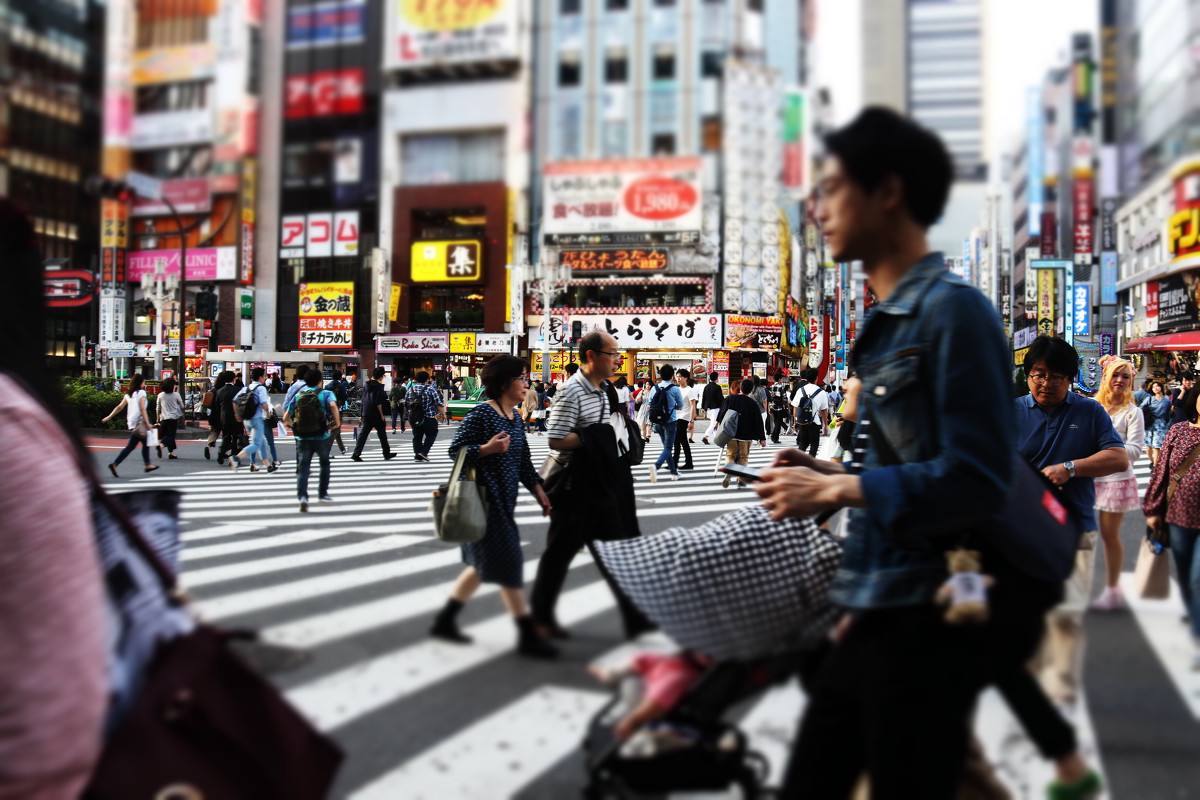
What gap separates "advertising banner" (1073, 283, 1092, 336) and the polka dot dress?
42235 mm

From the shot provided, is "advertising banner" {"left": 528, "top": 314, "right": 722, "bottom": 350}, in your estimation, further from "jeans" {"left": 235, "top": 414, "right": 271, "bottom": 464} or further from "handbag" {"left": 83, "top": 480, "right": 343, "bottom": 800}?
"jeans" {"left": 235, "top": 414, "right": 271, "bottom": 464}

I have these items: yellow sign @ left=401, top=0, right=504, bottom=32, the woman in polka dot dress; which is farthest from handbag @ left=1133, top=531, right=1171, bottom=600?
yellow sign @ left=401, top=0, right=504, bottom=32

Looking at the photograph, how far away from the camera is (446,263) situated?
7.88ft

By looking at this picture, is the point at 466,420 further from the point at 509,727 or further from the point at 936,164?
the point at 936,164

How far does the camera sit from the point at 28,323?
1.21 m

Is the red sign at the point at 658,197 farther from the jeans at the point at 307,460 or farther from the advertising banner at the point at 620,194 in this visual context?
the jeans at the point at 307,460

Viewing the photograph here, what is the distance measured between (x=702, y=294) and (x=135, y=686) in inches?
94.5

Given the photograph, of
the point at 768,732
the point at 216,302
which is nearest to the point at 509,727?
the point at 768,732

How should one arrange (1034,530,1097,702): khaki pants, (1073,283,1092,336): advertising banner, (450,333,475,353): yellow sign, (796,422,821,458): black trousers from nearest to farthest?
1. (1034,530,1097,702): khaki pants
2. (450,333,475,353): yellow sign
3. (796,422,821,458): black trousers
4. (1073,283,1092,336): advertising banner

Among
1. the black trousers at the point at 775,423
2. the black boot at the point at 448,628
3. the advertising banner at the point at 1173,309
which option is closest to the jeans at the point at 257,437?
the black trousers at the point at 775,423

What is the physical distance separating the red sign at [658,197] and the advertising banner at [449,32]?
40 cm

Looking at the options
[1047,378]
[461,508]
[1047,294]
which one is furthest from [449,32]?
[1047,294]

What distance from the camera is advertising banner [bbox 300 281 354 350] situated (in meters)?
2.20

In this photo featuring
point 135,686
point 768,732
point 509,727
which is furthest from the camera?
point 509,727
